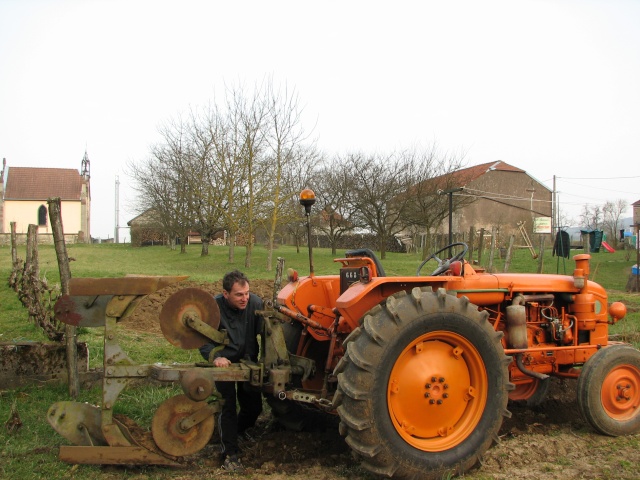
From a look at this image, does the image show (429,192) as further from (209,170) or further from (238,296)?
(238,296)

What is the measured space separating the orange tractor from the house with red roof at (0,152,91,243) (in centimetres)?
5327

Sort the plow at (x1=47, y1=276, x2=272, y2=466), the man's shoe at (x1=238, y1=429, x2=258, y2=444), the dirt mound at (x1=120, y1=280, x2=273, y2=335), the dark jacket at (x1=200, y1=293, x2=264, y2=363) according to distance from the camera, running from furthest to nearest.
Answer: the dirt mound at (x1=120, y1=280, x2=273, y2=335) < the man's shoe at (x1=238, y1=429, x2=258, y2=444) < the dark jacket at (x1=200, y1=293, x2=264, y2=363) < the plow at (x1=47, y1=276, x2=272, y2=466)

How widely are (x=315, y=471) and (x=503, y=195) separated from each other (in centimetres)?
3983

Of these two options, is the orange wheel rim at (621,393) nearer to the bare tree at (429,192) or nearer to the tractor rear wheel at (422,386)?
A: the tractor rear wheel at (422,386)

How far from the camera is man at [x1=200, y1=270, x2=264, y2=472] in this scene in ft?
13.5

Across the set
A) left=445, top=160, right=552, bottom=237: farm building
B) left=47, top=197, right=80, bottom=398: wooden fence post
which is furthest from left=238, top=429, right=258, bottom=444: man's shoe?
left=445, top=160, right=552, bottom=237: farm building

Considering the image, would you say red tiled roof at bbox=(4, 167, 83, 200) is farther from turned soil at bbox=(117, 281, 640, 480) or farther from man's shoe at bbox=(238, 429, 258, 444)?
turned soil at bbox=(117, 281, 640, 480)

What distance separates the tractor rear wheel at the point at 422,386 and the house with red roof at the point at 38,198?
54017 mm

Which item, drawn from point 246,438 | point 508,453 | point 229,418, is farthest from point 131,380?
point 508,453

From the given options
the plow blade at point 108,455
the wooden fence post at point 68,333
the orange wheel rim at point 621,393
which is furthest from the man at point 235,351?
the orange wheel rim at point 621,393

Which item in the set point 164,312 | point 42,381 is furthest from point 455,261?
point 42,381

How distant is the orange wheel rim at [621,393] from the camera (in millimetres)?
4621

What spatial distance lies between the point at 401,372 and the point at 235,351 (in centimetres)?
128

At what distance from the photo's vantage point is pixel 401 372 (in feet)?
12.2
